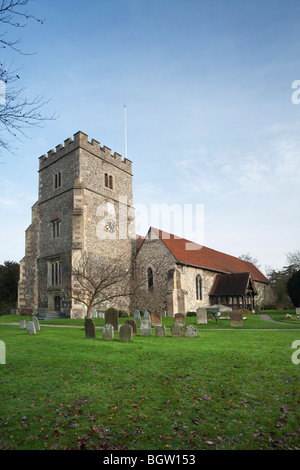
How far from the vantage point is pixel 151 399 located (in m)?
5.55

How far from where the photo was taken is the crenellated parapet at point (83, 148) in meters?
25.7

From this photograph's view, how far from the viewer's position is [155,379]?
652 cm

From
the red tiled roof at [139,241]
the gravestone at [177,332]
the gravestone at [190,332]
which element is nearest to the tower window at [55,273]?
the red tiled roof at [139,241]

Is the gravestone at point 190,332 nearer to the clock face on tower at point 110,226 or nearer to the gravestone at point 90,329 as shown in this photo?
the gravestone at point 90,329

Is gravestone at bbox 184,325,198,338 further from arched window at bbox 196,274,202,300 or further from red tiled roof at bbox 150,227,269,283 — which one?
arched window at bbox 196,274,202,300

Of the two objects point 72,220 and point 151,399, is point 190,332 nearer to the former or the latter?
point 151,399

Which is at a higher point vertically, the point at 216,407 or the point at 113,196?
the point at 113,196

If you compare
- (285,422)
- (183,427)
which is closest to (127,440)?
(183,427)

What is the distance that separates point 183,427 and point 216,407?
89 centimetres

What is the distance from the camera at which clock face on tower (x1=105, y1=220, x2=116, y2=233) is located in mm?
26659

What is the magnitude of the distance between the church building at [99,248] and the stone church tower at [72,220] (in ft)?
0.24

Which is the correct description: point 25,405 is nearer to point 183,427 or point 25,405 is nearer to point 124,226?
point 183,427

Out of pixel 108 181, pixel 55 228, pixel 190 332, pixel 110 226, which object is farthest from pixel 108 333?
pixel 108 181

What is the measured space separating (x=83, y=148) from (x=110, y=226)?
670 centimetres
